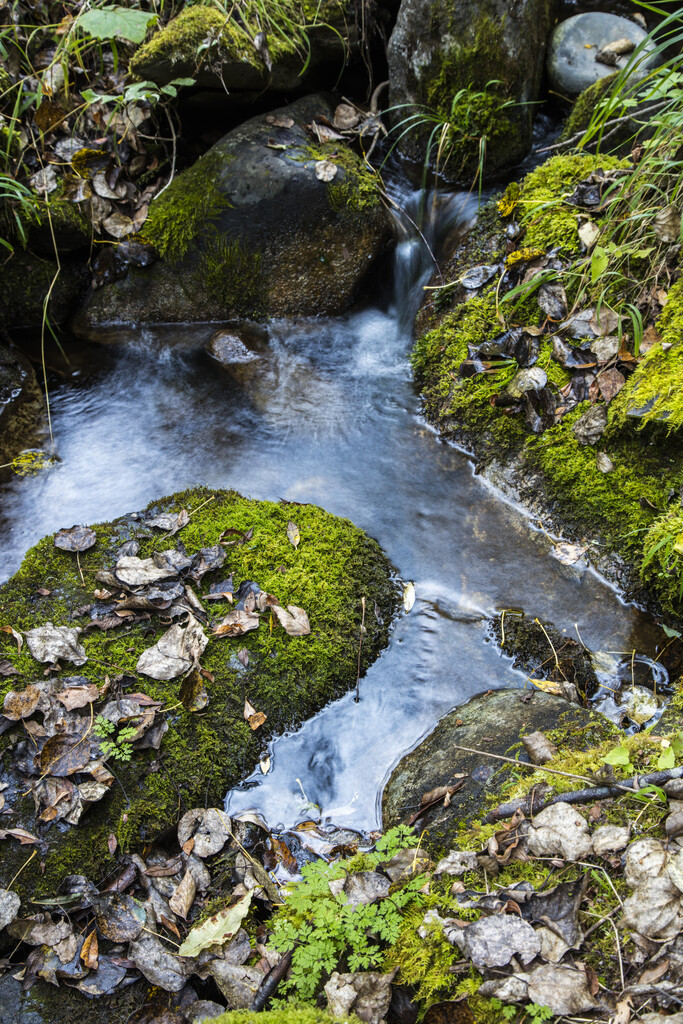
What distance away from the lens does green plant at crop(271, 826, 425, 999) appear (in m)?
1.83

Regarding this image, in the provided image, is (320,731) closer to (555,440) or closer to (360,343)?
(555,440)

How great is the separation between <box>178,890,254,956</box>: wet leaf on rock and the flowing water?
0.46 meters

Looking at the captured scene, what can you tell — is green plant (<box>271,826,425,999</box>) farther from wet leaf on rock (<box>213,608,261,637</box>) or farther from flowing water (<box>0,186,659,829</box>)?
wet leaf on rock (<box>213,608,261,637</box>)

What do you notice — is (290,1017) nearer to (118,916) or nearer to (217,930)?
(217,930)

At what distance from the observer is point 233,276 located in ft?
17.4

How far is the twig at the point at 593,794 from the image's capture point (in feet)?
6.23

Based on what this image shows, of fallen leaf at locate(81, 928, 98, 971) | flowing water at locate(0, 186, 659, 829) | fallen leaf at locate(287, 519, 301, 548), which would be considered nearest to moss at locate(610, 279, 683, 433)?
flowing water at locate(0, 186, 659, 829)

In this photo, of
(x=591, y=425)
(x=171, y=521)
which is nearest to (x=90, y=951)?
(x=171, y=521)

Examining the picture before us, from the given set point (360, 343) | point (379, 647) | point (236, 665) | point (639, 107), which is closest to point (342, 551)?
point (379, 647)

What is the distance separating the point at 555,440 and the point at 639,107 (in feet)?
9.11

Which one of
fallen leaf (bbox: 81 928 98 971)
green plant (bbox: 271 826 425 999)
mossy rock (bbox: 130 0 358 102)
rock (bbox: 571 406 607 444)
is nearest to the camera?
green plant (bbox: 271 826 425 999)

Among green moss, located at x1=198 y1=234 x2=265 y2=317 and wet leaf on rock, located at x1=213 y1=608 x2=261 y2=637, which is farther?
green moss, located at x1=198 y1=234 x2=265 y2=317

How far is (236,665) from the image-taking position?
2830 millimetres

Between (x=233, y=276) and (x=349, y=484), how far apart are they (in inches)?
96.5
